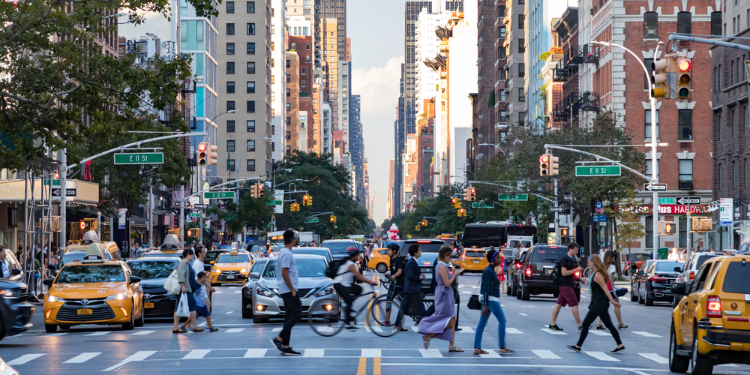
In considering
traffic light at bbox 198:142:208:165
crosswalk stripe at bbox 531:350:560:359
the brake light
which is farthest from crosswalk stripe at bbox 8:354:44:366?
traffic light at bbox 198:142:208:165

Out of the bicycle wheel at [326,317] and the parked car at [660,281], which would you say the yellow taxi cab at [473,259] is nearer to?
the parked car at [660,281]

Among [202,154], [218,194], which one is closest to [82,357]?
[202,154]

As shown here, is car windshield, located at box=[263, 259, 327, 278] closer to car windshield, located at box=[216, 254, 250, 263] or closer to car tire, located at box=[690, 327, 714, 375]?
car tire, located at box=[690, 327, 714, 375]

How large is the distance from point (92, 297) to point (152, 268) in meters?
4.15

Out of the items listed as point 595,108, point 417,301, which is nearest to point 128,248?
point 595,108

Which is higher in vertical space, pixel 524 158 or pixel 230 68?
pixel 230 68

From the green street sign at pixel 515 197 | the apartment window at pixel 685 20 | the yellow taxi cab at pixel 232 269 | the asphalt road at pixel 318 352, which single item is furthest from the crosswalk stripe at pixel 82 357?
Answer: the apartment window at pixel 685 20

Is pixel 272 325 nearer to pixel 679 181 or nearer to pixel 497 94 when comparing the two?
pixel 679 181

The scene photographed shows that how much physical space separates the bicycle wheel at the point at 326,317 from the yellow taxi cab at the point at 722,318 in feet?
23.3

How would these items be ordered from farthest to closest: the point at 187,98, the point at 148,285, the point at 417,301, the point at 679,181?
1. the point at 187,98
2. the point at 679,181
3. the point at 148,285
4. the point at 417,301

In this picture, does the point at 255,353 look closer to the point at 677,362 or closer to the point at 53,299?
the point at 677,362

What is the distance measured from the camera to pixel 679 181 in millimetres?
67375

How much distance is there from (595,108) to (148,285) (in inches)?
1993

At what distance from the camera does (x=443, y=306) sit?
16.3 meters
